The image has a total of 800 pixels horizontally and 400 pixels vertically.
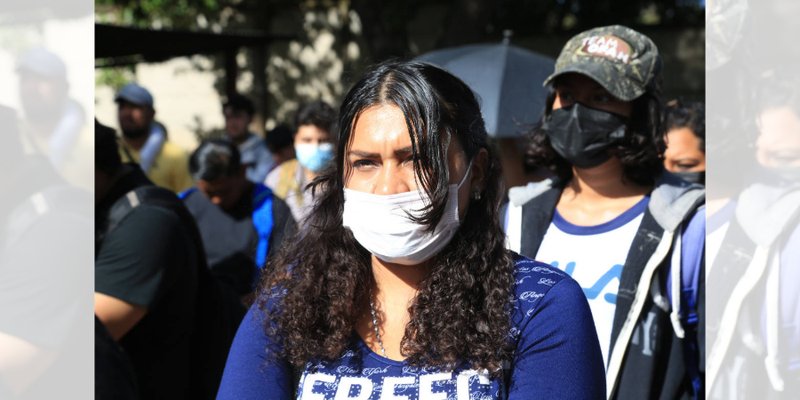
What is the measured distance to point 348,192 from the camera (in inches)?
84.0

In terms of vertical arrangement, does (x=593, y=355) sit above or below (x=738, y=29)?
below

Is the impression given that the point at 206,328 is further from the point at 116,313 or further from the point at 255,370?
the point at 255,370

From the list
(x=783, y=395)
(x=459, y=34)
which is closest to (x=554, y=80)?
(x=783, y=395)

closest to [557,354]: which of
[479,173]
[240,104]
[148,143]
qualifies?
[479,173]

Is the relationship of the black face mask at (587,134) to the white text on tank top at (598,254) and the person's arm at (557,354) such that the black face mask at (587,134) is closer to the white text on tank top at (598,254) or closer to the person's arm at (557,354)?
the white text on tank top at (598,254)

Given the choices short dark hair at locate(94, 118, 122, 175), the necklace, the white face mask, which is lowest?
the necklace

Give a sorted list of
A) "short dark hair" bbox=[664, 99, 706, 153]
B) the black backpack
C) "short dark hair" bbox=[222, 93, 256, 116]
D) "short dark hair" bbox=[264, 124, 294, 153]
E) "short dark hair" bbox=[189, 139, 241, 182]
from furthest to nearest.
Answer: "short dark hair" bbox=[222, 93, 256, 116] < "short dark hair" bbox=[264, 124, 294, 153] < "short dark hair" bbox=[189, 139, 241, 182] < "short dark hair" bbox=[664, 99, 706, 153] < the black backpack

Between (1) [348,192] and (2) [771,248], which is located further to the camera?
(2) [771,248]

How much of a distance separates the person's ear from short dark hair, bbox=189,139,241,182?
3244mm

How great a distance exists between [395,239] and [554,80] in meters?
1.44

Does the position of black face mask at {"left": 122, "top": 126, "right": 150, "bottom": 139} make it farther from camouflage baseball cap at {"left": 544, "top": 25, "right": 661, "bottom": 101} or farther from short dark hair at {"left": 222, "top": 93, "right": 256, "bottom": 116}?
camouflage baseball cap at {"left": 544, "top": 25, "right": 661, "bottom": 101}

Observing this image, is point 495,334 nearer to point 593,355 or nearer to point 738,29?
point 593,355

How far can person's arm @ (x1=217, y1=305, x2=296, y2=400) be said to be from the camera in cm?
199

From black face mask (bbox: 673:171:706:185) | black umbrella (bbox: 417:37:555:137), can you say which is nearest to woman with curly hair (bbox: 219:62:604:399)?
black face mask (bbox: 673:171:706:185)
